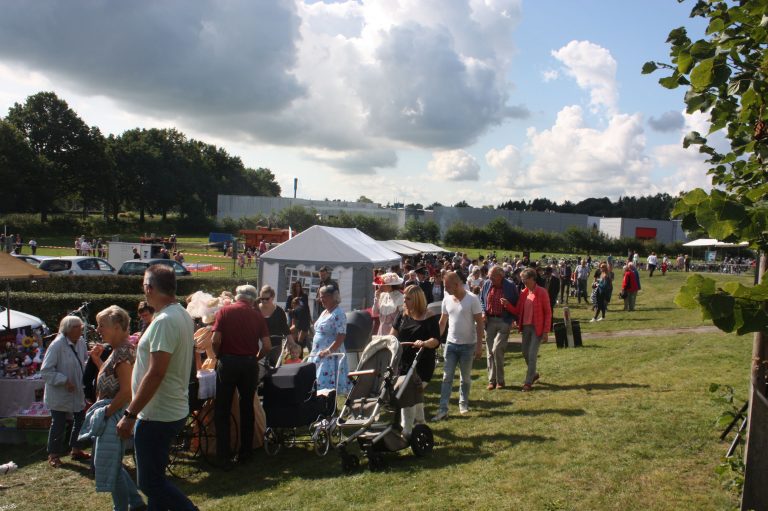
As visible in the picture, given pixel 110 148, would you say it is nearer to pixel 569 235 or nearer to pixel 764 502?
pixel 569 235

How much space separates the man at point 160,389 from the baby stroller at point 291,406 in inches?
101

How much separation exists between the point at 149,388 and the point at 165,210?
83534 mm

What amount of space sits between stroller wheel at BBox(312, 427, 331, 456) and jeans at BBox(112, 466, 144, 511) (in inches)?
79.8

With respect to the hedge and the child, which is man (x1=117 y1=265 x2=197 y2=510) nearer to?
the child

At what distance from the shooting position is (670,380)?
8.56m

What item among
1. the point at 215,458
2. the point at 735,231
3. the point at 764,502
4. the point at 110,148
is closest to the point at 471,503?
the point at 764,502

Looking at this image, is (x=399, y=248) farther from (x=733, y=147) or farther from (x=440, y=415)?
(x=733, y=147)

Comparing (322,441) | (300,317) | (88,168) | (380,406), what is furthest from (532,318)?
(88,168)

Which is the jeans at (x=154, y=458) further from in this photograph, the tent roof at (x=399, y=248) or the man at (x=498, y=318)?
the tent roof at (x=399, y=248)

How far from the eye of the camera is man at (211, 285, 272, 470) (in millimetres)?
6164

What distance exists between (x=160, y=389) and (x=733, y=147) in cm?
352

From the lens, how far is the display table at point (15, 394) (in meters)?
8.07

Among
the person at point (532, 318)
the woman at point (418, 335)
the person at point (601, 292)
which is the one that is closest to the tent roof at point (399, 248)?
the person at point (601, 292)

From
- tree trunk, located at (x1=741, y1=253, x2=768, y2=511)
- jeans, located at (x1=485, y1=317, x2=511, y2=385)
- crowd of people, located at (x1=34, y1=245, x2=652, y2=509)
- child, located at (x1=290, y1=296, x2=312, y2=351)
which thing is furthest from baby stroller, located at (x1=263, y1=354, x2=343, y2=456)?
child, located at (x1=290, y1=296, x2=312, y2=351)
